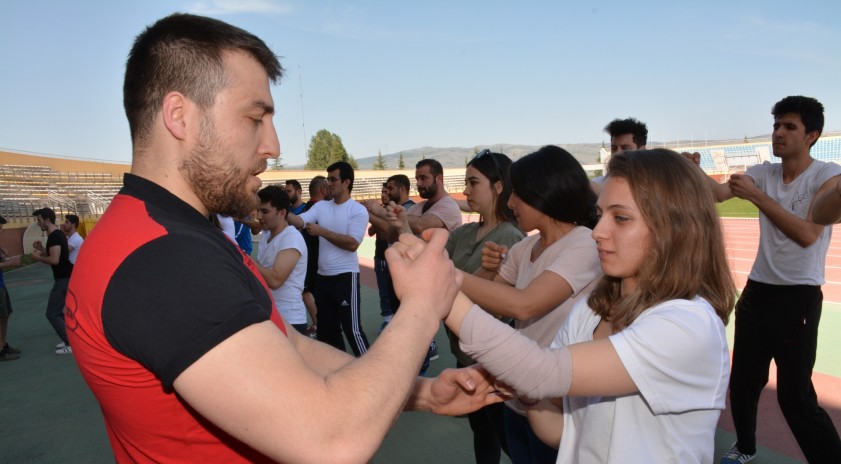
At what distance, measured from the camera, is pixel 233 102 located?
1.31 m

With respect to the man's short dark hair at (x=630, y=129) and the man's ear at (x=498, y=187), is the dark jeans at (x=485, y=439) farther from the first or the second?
the man's short dark hair at (x=630, y=129)

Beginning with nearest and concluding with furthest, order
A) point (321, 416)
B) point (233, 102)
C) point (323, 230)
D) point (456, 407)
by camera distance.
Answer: point (321, 416)
point (233, 102)
point (456, 407)
point (323, 230)

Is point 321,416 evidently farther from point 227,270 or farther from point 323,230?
point 323,230

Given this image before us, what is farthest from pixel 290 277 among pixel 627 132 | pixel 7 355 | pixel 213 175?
pixel 7 355

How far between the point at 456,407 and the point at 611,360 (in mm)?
575

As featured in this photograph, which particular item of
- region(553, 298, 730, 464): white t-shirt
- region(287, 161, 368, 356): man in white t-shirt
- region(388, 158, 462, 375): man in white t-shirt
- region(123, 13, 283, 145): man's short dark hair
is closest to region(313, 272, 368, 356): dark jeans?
region(287, 161, 368, 356): man in white t-shirt

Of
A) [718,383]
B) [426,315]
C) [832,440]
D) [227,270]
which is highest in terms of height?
[227,270]

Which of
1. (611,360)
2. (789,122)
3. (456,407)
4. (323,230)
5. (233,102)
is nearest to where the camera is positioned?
(233,102)

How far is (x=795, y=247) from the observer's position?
3.44 m

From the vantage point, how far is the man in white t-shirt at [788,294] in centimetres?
329

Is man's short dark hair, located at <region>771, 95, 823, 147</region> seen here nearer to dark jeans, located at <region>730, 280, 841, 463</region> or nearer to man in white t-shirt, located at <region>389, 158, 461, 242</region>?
dark jeans, located at <region>730, 280, 841, 463</region>

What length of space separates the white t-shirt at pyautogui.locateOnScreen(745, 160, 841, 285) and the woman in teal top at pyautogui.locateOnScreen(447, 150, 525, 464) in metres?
1.65

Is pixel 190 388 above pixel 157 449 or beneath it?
above

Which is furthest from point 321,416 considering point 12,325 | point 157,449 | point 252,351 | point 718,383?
point 12,325
